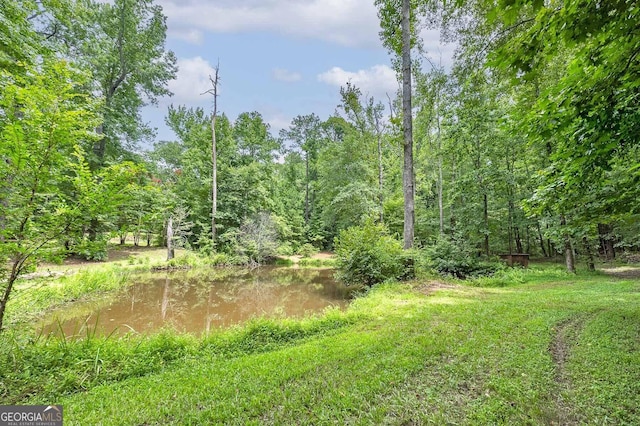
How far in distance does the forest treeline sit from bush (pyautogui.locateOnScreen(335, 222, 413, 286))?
0.58 meters

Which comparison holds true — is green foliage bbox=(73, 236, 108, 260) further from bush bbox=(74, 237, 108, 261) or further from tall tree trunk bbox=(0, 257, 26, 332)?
tall tree trunk bbox=(0, 257, 26, 332)

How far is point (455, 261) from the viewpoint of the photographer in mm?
10492

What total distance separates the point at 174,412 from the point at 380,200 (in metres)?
18.1

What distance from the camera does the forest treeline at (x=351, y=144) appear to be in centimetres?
255

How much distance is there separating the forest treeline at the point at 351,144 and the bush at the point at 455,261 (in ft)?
1.45

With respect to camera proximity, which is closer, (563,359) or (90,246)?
(563,359)

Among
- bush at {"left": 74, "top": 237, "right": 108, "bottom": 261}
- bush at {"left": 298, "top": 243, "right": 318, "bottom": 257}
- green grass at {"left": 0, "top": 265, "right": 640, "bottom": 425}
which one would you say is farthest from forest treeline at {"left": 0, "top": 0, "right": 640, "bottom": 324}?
green grass at {"left": 0, "top": 265, "right": 640, "bottom": 425}

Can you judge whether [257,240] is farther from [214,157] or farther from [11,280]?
[11,280]

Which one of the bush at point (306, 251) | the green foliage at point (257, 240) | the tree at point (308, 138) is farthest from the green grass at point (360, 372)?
the tree at point (308, 138)

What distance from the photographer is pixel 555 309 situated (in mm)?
5055

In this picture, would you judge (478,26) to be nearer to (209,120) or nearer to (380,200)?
(380,200)

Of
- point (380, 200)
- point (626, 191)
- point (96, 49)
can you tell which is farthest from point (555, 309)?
point (96, 49)

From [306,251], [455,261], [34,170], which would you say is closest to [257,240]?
[306,251]

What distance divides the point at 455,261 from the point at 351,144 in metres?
13.2
